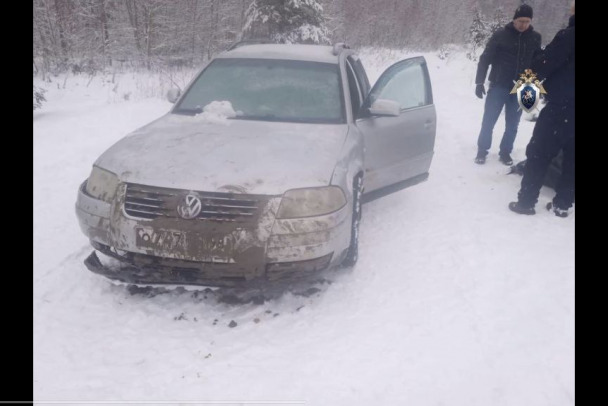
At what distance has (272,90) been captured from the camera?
159 inches

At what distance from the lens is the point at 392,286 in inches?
135

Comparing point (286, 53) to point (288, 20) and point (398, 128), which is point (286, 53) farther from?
point (288, 20)

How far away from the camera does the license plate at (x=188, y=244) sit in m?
2.72

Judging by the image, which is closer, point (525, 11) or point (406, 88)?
point (406, 88)

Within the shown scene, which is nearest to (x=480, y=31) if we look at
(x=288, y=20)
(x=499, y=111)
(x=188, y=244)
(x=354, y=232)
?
(x=288, y=20)

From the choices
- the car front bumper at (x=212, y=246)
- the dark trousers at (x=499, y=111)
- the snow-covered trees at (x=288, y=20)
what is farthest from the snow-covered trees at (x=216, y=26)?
the car front bumper at (x=212, y=246)

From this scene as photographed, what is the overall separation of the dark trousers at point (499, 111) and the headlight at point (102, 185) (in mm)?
4859

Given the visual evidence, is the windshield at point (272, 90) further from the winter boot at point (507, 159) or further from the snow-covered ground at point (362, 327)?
the winter boot at point (507, 159)

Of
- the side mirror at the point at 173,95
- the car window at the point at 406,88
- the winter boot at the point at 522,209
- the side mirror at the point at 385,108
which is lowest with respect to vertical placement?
the winter boot at the point at 522,209

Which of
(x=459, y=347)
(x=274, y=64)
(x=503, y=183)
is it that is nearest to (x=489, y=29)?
(x=503, y=183)

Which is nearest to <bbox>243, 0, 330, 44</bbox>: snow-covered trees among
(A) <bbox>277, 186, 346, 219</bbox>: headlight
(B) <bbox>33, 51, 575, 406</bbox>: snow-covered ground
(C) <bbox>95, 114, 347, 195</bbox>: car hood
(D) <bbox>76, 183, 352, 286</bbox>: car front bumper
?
(B) <bbox>33, 51, 575, 406</bbox>: snow-covered ground

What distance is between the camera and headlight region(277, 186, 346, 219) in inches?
110

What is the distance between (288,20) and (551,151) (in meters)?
10.6
